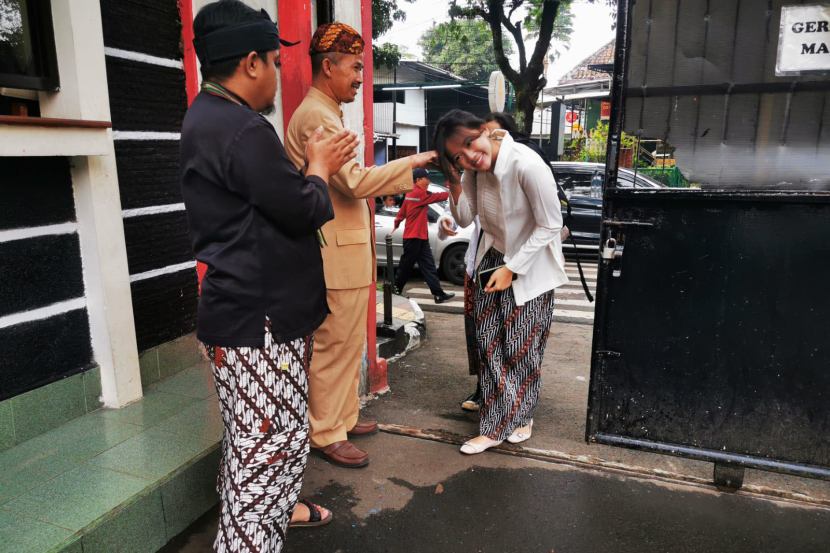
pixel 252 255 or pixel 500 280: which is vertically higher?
pixel 252 255

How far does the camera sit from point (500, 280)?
2863mm

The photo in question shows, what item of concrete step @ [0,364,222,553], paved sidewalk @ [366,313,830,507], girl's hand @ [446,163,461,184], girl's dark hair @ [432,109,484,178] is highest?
girl's dark hair @ [432,109,484,178]

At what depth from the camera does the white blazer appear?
109 inches

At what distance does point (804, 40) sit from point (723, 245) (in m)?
0.87

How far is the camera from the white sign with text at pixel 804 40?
2293 millimetres

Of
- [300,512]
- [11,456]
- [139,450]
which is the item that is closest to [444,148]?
[300,512]

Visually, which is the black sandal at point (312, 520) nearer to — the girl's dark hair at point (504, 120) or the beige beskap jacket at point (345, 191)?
the beige beskap jacket at point (345, 191)

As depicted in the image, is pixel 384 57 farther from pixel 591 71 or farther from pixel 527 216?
pixel 591 71

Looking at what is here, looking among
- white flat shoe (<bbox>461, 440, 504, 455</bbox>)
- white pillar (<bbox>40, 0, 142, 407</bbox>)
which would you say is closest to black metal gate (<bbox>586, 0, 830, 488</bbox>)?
white flat shoe (<bbox>461, 440, 504, 455</bbox>)

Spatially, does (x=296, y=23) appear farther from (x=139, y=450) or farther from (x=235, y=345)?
(x=139, y=450)

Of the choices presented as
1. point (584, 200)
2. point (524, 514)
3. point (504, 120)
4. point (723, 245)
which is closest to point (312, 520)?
point (524, 514)

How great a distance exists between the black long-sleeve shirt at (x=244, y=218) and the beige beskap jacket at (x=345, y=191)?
2.03 feet

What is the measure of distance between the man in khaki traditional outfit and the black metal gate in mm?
1028

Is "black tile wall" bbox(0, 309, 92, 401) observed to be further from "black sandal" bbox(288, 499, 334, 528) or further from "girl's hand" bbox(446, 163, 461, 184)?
"girl's hand" bbox(446, 163, 461, 184)
